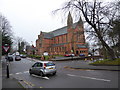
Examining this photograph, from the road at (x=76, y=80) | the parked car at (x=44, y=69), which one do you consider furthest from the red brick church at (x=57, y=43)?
the road at (x=76, y=80)

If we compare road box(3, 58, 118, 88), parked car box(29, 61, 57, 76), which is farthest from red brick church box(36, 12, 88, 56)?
road box(3, 58, 118, 88)

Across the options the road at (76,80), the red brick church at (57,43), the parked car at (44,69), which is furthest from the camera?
the red brick church at (57,43)

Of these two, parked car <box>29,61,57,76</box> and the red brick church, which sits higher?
the red brick church

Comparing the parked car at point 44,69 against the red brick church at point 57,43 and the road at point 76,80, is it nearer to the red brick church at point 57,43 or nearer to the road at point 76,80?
the road at point 76,80

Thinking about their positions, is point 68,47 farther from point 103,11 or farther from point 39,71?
point 39,71

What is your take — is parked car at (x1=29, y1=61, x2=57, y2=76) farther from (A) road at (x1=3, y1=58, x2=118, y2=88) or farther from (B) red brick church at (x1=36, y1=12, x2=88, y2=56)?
(B) red brick church at (x1=36, y1=12, x2=88, y2=56)

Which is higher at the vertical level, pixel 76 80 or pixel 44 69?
pixel 44 69

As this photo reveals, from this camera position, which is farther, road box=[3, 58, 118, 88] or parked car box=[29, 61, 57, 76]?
parked car box=[29, 61, 57, 76]

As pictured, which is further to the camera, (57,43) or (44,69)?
(57,43)

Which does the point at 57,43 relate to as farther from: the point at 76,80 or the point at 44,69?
the point at 76,80

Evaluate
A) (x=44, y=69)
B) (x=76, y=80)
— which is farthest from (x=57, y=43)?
(x=76, y=80)

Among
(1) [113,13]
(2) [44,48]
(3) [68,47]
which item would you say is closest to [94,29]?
(1) [113,13]

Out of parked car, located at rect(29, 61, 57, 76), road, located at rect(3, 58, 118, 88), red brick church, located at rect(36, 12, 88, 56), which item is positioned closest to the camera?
road, located at rect(3, 58, 118, 88)

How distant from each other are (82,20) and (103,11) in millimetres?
3652
